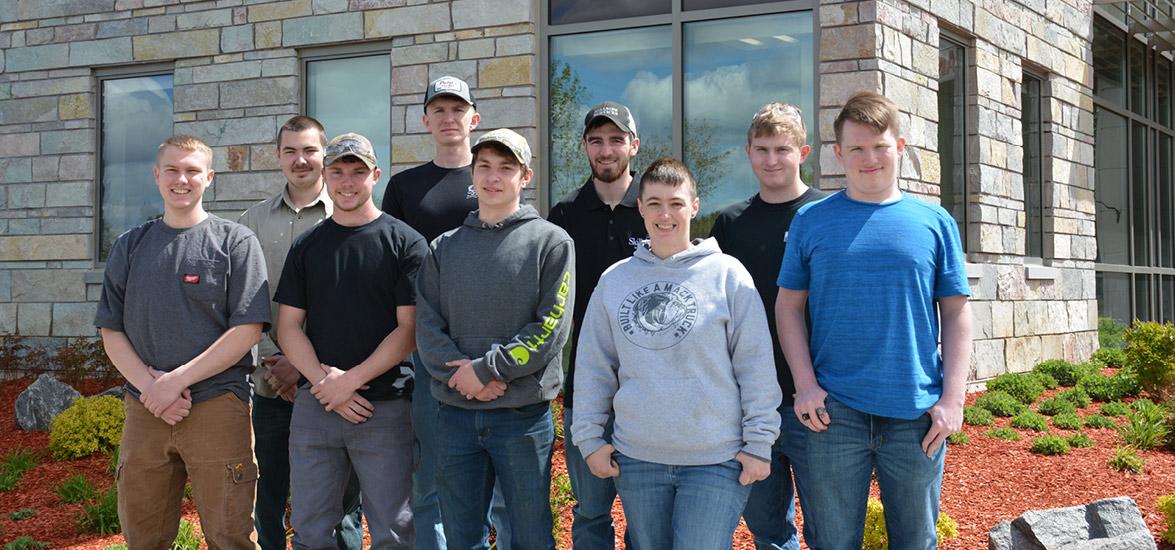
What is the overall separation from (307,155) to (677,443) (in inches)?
80.6

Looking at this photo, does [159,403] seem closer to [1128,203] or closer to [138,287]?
Result: [138,287]

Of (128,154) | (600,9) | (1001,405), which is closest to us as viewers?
(1001,405)

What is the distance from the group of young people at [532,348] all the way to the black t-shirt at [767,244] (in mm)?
11

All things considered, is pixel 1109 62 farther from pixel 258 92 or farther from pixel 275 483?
pixel 275 483

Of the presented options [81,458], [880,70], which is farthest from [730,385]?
[81,458]

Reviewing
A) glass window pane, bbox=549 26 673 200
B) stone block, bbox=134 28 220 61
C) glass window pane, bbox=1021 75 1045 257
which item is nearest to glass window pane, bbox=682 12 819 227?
glass window pane, bbox=549 26 673 200

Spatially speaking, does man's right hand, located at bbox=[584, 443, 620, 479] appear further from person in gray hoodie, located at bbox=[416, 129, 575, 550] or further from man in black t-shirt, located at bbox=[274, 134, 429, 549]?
Result: man in black t-shirt, located at bbox=[274, 134, 429, 549]

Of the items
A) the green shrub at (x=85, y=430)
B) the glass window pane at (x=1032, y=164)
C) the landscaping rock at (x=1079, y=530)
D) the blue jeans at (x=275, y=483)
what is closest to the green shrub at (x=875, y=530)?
the landscaping rock at (x=1079, y=530)

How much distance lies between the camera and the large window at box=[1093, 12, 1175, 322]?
11.4 meters

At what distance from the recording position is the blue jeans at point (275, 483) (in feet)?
12.5

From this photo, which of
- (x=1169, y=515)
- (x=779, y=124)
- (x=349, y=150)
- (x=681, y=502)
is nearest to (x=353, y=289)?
(x=349, y=150)

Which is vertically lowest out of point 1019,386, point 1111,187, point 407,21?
point 1019,386

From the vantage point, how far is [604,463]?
288cm

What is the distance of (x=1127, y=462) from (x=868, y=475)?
12.5 ft
